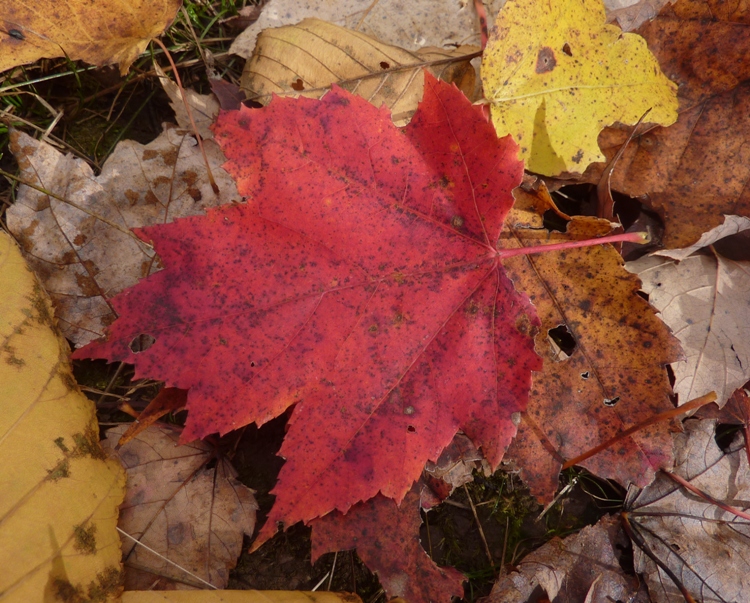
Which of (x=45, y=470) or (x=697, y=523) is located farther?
(x=697, y=523)

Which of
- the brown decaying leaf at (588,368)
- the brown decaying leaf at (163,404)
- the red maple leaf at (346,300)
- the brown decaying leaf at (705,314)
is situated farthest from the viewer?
the brown decaying leaf at (705,314)

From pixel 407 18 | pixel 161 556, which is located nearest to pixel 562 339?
pixel 407 18

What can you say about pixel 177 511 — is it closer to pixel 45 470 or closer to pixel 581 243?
pixel 45 470

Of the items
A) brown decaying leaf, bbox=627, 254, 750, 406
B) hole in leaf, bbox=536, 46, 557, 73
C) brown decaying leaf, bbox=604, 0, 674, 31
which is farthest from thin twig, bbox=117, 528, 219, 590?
brown decaying leaf, bbox=604, 0, 674, 31

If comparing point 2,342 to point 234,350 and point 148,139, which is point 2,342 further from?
point 148,139

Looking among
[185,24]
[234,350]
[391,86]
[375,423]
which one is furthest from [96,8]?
[375,423]

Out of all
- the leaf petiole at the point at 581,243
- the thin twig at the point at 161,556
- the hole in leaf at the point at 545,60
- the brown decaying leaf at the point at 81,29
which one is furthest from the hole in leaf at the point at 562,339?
the brown decaying leaf at the point at 81,29

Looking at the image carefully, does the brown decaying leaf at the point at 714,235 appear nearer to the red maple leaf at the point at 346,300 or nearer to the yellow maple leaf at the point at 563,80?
the yellow maple leaf at the point at 563,80
